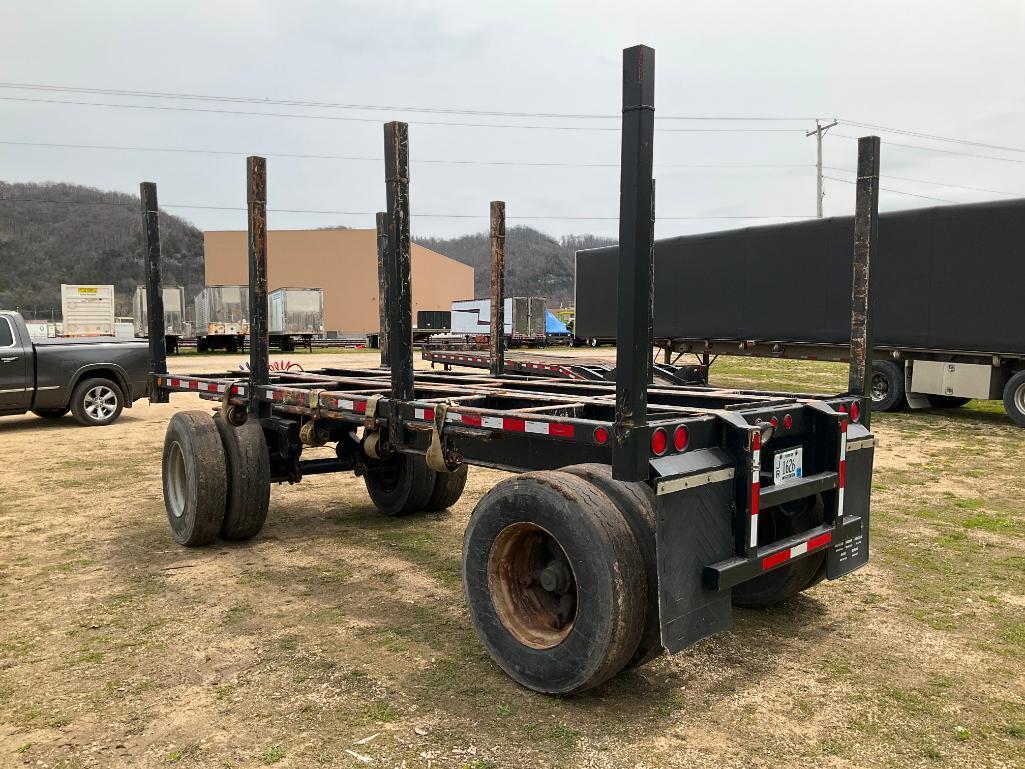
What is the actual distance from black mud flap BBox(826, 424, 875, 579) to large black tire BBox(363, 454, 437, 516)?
3.51 meters

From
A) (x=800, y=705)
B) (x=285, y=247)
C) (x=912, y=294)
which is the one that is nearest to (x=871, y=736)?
(x=800, y=705)

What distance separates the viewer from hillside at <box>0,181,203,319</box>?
324 feet

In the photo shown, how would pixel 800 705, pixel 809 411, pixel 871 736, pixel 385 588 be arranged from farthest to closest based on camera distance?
pixel 385 588, pixel 809 411, pixel 800 705, pixel 871 736

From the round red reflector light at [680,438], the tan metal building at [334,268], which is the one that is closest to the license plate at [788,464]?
the round red reflector light at [680,438]

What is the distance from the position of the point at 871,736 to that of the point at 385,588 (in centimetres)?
301

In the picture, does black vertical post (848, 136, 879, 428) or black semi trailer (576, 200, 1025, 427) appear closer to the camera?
black vertical post (848, 136, 879, 428)

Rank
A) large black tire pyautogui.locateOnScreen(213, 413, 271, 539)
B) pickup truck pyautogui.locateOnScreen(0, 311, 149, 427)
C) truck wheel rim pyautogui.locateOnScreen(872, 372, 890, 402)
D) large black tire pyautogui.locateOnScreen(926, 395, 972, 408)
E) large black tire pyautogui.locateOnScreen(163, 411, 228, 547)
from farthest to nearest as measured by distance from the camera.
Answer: large black tire pyautogui.locateOnScreen(926, 395, 972, 408) → truck wheel rim pyautogui.locateOnScreen(872, 372, 890, 402) → pickup truck pyautogui.locateOnScreen(0, 311, 149, 427) → large black tire pyautogui.locateOnScreen(213, 413, 271, 539) → large black tire pyautogui.locateOnScreen(163, 411, 228, 547)

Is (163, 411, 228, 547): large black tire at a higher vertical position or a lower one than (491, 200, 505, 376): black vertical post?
lower

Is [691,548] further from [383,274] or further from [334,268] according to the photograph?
[334,268]

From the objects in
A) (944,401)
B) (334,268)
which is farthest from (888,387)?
(334,268)

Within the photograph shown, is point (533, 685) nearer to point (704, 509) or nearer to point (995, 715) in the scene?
point (704, 509)

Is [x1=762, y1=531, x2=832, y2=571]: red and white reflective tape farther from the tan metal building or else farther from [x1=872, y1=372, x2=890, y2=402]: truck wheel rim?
the tan metal building

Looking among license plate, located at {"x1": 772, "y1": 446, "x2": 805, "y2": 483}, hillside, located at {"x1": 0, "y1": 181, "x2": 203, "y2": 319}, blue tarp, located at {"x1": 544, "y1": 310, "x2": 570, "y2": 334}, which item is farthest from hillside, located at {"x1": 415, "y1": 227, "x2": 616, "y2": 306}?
license plate, located at {"x1": 772, "y1": 446, "x2": 805, "y2": 483}

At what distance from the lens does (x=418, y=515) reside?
286 inches
